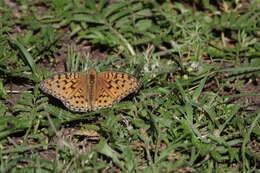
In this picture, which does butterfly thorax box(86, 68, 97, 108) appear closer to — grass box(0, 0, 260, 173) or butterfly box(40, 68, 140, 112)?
butterfly box(40, 68, 140, 112)

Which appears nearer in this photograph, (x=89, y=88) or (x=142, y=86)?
(x=89, y=88)

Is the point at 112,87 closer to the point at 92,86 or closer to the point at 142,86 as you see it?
the point at 92,86

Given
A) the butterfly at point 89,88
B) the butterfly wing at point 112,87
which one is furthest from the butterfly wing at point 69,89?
the butterfly wing at point 112,87

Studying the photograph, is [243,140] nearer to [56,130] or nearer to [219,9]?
[56,130]

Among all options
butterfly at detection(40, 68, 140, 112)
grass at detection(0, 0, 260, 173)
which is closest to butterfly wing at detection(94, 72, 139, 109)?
butterfly at detection(40, 68, 140, 112)

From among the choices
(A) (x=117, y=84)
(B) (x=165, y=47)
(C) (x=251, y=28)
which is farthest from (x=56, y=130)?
(C) (x=251, y=28)

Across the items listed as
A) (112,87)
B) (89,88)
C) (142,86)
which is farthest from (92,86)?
(142,86)

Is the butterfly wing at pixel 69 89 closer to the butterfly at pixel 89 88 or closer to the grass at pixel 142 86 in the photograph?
the butterfly at pixel 89 88
